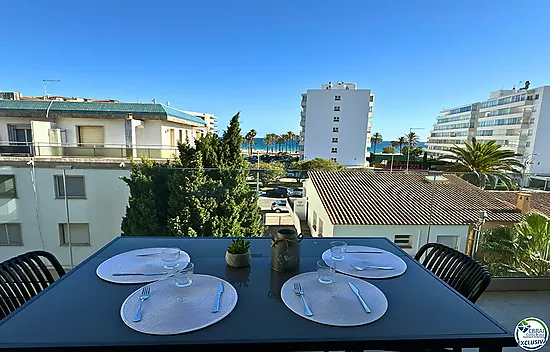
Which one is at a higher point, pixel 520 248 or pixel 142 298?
pixel 142 298

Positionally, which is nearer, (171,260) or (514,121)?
(171,260)

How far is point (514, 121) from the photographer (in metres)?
32.3

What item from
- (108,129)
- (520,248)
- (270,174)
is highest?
(108,129)

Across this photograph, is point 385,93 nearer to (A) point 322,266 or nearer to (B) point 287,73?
(B) point 287,73

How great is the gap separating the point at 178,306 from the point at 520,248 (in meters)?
3.47

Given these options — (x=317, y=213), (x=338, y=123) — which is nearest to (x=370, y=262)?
(x=317, y=213)

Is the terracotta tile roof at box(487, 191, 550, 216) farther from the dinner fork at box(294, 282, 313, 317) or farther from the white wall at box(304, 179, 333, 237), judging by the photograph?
the dinner fork at box(294, 282, 313, 317)

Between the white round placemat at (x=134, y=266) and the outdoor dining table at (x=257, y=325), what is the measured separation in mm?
42

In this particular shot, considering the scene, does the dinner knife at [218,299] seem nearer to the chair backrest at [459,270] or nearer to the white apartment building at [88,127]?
the chair backrest at [459,270]

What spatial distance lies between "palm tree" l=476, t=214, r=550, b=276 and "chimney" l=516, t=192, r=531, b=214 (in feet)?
0.92

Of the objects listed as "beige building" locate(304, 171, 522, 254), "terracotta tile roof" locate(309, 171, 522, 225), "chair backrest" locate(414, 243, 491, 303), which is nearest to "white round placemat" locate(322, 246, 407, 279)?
"chair backrest" locate(414, 243, 491, 303)

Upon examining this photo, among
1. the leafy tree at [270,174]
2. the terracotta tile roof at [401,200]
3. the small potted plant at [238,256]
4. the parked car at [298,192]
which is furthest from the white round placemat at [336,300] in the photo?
the parked car at [298,192]

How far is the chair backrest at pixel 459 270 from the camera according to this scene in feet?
4.28

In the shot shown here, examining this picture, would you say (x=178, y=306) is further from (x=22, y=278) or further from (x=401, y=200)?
(x=401, y=200)
